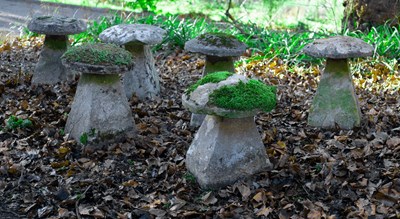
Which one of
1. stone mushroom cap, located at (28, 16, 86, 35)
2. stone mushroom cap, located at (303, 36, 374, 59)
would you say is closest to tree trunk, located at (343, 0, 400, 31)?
stone mushroom cap, located at (303, 36, 374, 59)

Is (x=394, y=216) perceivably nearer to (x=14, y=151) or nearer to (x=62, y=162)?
(x=62, y=162)

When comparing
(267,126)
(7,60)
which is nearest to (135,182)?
(267,126)

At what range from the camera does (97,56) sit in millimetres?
5195

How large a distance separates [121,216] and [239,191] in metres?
0.92

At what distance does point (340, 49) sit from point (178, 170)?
1.86 metres

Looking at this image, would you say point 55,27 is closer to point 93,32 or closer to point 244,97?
point 93,32

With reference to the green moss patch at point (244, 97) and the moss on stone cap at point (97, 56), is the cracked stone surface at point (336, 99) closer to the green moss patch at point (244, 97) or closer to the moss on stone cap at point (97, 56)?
the green moss patch at point (244, 97)

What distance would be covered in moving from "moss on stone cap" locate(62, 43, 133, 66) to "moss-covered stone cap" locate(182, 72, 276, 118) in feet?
3.11

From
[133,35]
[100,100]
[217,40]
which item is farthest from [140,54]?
[100,100]

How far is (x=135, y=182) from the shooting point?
4688 mm

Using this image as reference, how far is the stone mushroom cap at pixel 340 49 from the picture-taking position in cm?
523

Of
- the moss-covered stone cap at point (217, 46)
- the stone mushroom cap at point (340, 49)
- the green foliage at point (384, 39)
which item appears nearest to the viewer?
the stone mushroom cap at point (340, 49)

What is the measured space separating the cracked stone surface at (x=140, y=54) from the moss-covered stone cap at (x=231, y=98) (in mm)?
1860

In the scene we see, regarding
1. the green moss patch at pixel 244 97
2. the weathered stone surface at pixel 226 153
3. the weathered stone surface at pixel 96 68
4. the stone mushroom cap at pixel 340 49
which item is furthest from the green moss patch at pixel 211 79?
the stone mushroom cap at pixel 340 49
